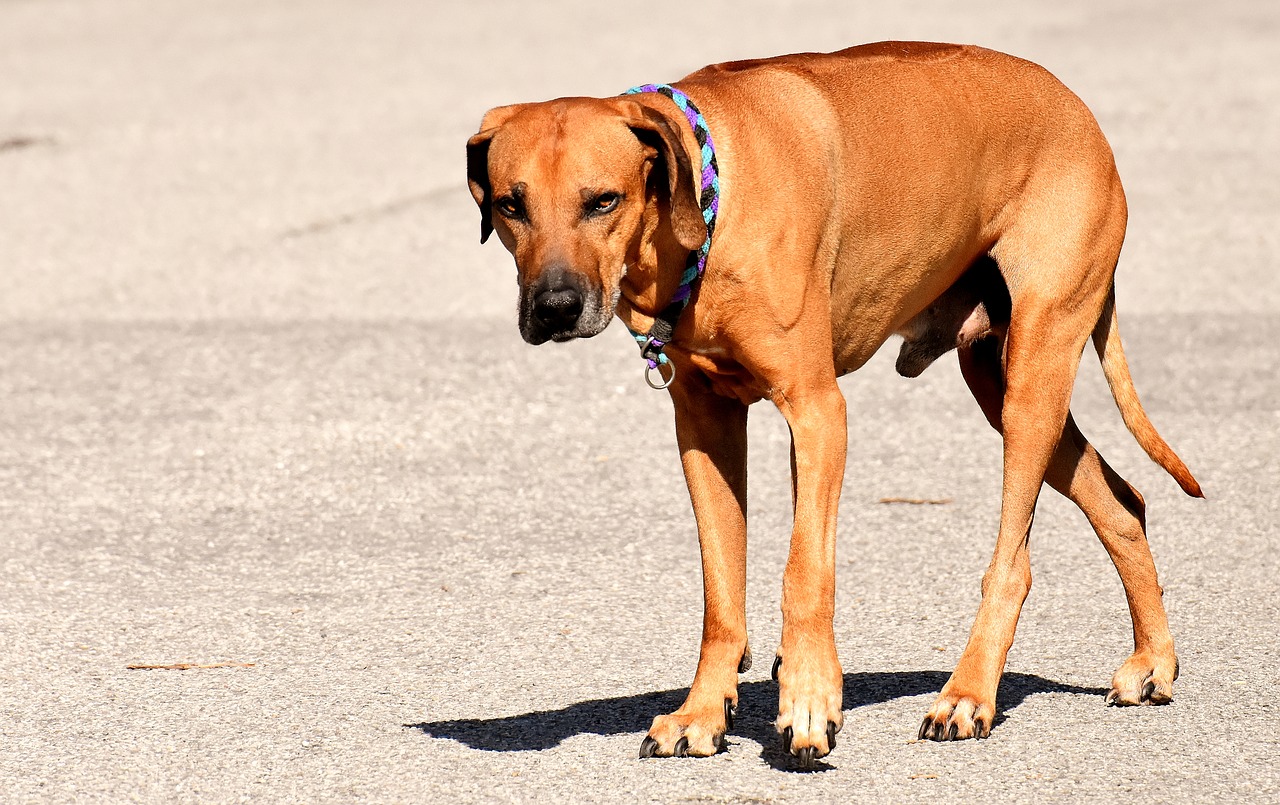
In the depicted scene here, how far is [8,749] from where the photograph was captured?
14.9 feet

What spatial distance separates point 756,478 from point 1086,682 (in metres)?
2.68

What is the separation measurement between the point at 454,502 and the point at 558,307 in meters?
3.43

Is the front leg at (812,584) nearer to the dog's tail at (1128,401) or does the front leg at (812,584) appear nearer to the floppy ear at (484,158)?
the floppy ear at (484,158)

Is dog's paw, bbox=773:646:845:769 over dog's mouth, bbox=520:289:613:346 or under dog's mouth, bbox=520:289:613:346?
under

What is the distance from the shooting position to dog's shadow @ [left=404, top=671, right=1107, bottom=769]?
4559mm

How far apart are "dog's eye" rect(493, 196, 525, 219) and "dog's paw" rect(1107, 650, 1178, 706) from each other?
2.26 meters

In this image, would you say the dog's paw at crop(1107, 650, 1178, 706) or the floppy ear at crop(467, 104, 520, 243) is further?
the dog's paw at crop(1107, 650, 1178, 706)

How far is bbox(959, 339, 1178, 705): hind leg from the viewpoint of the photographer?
15.9ft

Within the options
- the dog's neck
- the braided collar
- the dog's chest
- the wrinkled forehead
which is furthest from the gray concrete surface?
the wrinkled forehead

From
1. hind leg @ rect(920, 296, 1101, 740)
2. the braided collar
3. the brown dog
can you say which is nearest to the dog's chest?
the brown dog

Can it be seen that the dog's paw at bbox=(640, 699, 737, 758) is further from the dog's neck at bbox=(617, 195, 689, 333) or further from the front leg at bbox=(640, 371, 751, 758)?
the dog's neck at bbox=(617, 195, 689, 333)

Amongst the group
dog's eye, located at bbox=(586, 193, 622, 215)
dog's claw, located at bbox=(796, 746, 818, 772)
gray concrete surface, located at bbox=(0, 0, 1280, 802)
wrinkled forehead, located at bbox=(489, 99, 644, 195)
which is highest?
wrinkled forehead, located at bbox=(489, 99, 644, 195)

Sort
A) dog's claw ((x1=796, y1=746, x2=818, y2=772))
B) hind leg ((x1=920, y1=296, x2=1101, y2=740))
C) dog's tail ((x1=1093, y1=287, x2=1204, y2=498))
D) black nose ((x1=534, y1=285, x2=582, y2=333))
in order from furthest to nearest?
dog's tail ((x1=1093, y1=287, x2=1204, y2=498))
hind leg ((x1=920, y1=296, x2=1101, y2=740))
dog's claw ((x1=796, y1=746, x2=818, y2=772))
black nose ((x1=534, y1=285, x2=582, y2=333))

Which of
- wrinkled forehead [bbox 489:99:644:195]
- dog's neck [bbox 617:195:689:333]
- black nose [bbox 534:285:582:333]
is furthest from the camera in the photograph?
dog's neck [bbox 617:195:689:333]
